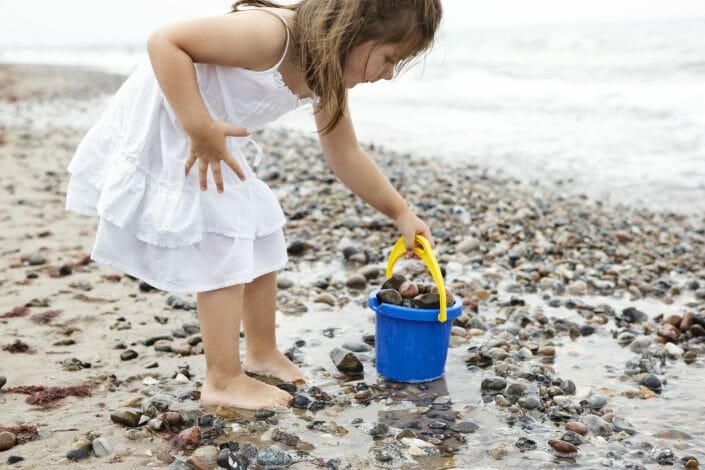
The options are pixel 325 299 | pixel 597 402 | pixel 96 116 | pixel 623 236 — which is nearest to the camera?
pixel 597 402

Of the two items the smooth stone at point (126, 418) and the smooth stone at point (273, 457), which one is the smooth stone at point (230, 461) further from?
the smooth stone at point (126, 418)

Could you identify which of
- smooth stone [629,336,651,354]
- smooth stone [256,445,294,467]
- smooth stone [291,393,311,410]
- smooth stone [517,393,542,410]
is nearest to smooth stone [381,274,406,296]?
smooth stone [291,393,311,410]

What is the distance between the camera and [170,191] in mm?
2781

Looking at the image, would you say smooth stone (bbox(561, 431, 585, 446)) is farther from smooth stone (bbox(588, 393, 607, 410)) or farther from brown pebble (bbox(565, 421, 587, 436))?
smooth stone (bbox(588, 393, 607, 410))

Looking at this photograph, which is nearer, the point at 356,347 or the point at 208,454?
the point at 208,454

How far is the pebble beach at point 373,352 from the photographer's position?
2547 millimetres

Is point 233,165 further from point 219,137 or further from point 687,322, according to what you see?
point 687,322

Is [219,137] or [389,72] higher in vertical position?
[389,72]

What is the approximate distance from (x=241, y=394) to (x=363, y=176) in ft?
3.42

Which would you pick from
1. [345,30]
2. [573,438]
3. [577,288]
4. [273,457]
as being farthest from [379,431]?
[577,288]

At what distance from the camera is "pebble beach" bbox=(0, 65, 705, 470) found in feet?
8.36

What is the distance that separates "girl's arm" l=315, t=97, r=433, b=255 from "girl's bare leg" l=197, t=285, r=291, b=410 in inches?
28.9

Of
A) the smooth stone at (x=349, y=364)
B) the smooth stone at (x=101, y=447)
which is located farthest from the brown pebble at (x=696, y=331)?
the smooth stone at (x=101, y=447)

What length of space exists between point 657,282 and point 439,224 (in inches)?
66.5
